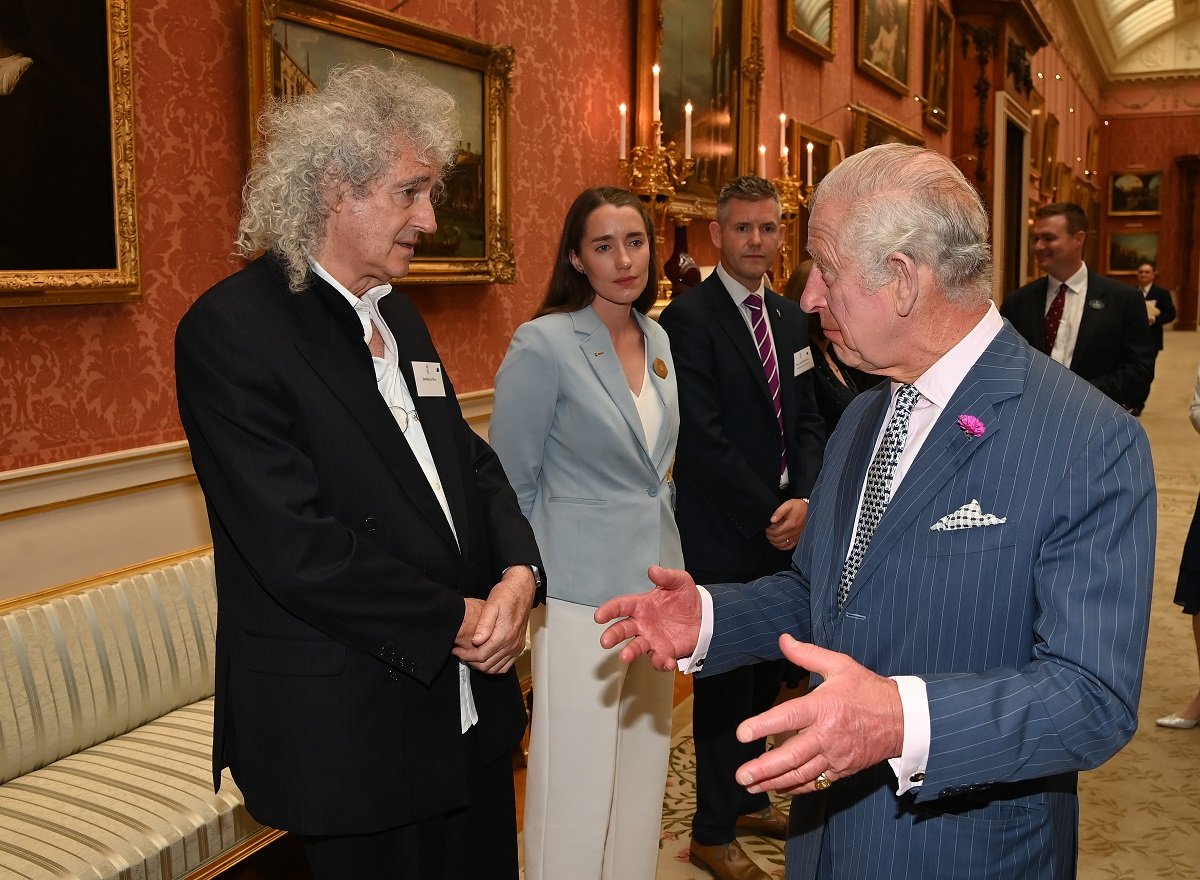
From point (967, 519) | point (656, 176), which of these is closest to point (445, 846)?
point (967, 519)

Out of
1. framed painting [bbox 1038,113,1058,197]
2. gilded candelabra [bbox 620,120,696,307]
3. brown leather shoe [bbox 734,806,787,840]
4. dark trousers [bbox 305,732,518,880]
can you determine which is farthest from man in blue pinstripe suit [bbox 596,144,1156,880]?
framed painting [bbox 1038,113,1058,197]

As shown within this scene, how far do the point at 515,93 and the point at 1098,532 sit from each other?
3721 mm

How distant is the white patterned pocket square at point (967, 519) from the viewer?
1.46m

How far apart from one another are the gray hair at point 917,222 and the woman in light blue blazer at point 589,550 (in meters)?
1.33

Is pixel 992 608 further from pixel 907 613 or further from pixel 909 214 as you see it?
pixel 909 214

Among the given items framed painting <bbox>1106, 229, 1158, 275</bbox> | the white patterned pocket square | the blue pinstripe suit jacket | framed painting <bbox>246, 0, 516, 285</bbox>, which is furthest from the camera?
framed painting <bbox>1106, 229, 1158, 275</bbox>

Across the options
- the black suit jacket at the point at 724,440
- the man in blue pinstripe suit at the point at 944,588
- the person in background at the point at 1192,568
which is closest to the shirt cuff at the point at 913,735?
the man in blue pinstripe suit at the point at 944,588

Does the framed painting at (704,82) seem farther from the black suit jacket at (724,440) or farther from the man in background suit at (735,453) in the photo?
the black suit jacket at (724,440)

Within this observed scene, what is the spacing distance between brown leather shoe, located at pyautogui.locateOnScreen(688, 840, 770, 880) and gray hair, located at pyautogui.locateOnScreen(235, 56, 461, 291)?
218cm

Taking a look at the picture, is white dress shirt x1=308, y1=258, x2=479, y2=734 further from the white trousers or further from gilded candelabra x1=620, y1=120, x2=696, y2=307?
gilded candelabra x1=620, y1=120, x2=696, y2=307

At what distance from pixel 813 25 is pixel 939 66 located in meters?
4.18

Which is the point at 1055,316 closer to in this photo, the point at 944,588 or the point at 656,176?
the point at 656,176

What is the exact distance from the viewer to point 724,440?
328cm

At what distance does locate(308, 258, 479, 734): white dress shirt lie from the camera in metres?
2.14
